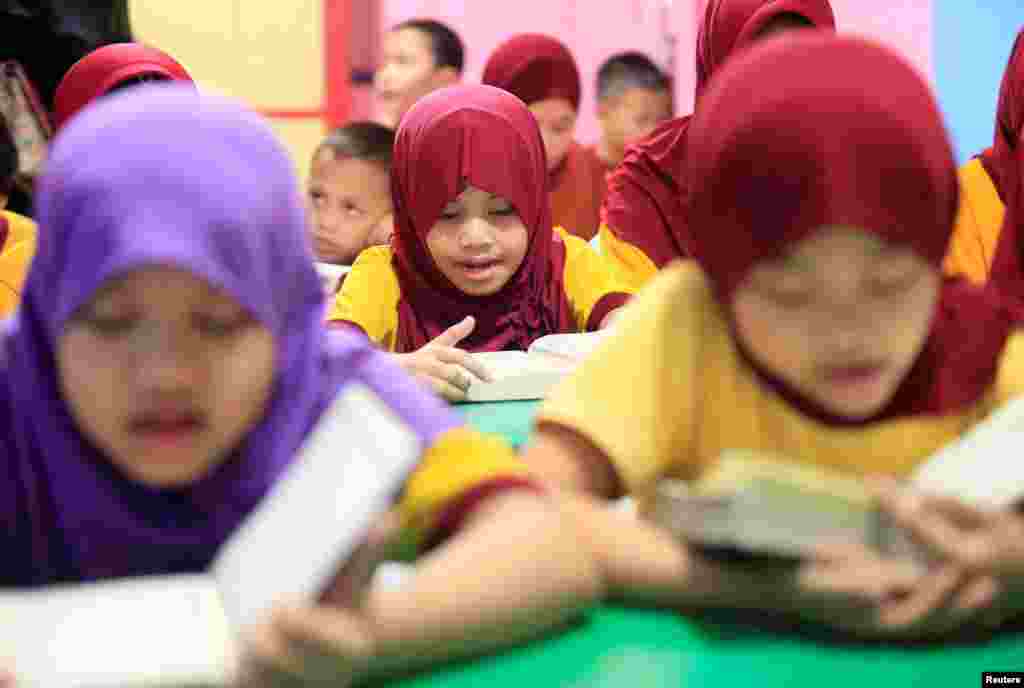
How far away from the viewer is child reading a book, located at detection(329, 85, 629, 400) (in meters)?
2.35

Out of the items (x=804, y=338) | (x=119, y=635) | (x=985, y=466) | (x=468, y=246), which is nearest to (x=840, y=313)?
(x=804, y=338)

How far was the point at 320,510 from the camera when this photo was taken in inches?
34.7

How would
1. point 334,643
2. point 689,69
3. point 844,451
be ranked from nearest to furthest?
1. point 334,643
2. point 844,451
3. point 689,69

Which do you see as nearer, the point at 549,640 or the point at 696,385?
the point at 549,640

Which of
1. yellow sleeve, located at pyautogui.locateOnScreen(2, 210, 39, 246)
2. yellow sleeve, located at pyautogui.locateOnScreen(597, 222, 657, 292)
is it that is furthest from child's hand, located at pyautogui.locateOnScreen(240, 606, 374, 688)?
yellow sleeve, located at pyautogui.locateOnScreen(597, 222, 657, 292)

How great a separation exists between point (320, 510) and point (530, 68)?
12.7ft

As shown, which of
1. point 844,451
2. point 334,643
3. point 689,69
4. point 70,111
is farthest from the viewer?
point 689,69

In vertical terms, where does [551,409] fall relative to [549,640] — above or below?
above

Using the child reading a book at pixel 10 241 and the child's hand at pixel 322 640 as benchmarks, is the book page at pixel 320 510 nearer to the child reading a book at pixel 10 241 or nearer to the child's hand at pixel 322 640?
the child's hand at pixel 322 640

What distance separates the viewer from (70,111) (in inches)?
100

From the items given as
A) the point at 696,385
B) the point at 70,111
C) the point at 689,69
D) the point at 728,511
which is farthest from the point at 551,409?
the point at 689,69

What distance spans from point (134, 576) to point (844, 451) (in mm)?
512

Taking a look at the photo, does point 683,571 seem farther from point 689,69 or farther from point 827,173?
point 689,69

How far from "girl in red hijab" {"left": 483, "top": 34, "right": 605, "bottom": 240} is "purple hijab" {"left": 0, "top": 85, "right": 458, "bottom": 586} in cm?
A: 353
